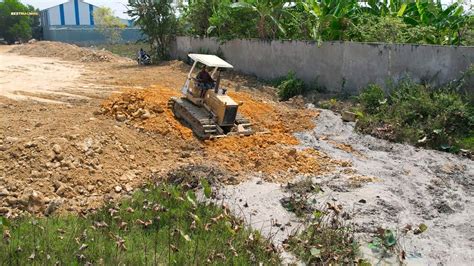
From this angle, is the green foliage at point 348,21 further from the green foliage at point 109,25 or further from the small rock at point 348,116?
the green foliage at point 109,25

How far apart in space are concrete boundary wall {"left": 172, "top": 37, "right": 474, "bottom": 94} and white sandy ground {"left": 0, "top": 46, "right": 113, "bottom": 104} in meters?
6.55

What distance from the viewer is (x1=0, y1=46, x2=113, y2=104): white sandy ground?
48.7ft

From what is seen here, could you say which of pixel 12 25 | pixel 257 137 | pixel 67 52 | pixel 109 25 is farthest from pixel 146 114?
pixel 12 25

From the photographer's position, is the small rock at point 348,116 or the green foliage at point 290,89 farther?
the green foliage at point 290,89

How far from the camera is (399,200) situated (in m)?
8.11

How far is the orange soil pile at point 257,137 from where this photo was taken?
31.1ft

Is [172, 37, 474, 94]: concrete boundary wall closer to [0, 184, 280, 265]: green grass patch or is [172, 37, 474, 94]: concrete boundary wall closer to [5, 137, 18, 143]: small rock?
[0, 184, 280, 265]: green grass patch

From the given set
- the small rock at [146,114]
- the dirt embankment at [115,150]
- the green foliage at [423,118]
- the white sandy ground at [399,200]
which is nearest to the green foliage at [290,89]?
the dirt embankment at [115,150]

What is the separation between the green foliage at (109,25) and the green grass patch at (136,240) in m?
44.6

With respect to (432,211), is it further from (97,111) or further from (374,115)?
(97,111)

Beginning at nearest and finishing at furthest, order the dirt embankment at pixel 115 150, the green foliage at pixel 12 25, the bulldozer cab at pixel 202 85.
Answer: the dirt embankment at pixel 115 150, the bulldozer cab at pixel 202 85, the green foliage at pixel 12 25

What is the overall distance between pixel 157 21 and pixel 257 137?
17263mm

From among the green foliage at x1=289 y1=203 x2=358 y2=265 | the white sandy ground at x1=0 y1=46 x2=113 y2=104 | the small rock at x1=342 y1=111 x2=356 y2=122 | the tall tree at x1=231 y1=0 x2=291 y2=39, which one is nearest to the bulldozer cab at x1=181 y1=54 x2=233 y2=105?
the small rock at x1=342 y1=111 x2=356 y2=122

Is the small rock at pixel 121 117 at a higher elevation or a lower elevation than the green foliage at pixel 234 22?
lower
